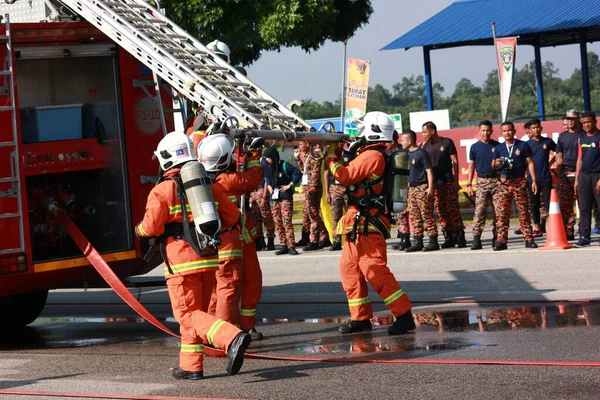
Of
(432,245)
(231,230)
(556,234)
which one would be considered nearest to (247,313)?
(231,230)

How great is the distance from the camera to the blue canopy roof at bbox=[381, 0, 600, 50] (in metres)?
26.7

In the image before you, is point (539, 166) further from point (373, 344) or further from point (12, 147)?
point (12, 147)

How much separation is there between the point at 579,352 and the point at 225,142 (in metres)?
2.98

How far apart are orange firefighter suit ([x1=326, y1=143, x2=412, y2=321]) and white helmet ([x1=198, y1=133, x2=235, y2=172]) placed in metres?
1.11

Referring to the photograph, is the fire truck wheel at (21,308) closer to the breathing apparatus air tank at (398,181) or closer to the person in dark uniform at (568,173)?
the breathing apparatus air tank at (398,181)

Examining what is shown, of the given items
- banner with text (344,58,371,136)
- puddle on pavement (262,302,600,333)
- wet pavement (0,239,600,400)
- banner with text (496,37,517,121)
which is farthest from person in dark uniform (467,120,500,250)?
banner with text (344,58,371,136)

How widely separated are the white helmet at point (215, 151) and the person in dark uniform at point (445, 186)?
7153 millimetres

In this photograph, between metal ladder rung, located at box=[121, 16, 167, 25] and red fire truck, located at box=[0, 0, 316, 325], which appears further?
metal ladder rung, located at box=[121, 16, 167, 25]

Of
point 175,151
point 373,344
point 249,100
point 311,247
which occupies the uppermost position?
point 249,100

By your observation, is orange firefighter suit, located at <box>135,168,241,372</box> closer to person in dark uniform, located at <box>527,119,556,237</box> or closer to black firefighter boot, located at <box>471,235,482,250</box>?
black firefighter boot, located at <box>471,235,482,250</box>

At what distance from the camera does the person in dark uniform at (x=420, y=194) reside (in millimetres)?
14352

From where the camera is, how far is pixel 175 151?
7.31 metres

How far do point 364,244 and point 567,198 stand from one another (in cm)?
657

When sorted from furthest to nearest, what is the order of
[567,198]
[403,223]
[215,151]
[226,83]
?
[403,223] → [567,198] → [226,83] → [215,151]
